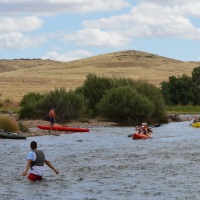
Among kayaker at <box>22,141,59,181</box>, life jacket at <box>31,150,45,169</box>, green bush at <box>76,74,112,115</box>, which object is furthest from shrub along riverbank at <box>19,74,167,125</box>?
life jacket at <box>31,150,45,169</box>

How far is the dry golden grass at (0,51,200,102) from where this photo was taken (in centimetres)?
14107

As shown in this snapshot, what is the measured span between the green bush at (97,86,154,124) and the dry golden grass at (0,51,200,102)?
51.3 meters

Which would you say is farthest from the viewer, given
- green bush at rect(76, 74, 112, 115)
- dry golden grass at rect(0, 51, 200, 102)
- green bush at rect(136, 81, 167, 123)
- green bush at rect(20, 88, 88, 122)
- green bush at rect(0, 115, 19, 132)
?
dry golden grass at rect(0, 51, 200, 102)

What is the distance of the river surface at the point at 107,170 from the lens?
24.2 m

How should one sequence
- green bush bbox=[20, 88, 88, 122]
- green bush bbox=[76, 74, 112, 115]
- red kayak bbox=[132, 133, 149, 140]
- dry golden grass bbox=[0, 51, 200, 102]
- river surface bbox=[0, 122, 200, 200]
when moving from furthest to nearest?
dry golden grass bbox=[0, 51, 200, 102], green bush bbox=[76, 74, 112, 115], green bush bbox=[20, 88, 88, 122], red kayak bbox=[132, 133, 149, 140], river surface bbox=[0, 122, 200, 200]

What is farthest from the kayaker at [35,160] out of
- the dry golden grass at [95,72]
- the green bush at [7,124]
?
the dry golden grass at [95,72]

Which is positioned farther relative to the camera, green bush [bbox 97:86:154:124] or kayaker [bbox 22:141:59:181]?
green bush [bbox 97:86:154:124]

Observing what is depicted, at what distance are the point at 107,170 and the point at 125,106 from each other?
132 feet

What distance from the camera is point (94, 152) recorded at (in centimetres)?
3919

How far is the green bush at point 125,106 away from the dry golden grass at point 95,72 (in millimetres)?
51303

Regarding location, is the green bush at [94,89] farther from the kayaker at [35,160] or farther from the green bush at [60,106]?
the kayaker at [35,160]

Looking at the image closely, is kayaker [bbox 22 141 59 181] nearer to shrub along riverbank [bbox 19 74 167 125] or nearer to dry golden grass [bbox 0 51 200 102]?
shrub along riverbank [bbox 19 74 167 125]

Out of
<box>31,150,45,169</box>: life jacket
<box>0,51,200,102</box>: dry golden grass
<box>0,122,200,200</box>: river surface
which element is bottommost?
<box>0,122,200,200</box>: river surface

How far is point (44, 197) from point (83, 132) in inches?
1341
